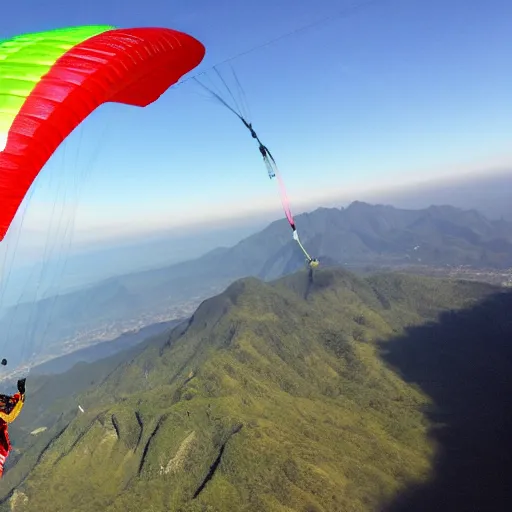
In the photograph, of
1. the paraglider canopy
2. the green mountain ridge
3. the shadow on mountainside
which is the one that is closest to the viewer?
the paraglider canopy

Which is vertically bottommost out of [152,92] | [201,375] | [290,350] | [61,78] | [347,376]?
[347,376]

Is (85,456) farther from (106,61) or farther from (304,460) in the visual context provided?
(106,61)

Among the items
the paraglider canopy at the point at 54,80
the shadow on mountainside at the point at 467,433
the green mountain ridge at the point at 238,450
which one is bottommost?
the shadow on mountainside at the point at 467,433

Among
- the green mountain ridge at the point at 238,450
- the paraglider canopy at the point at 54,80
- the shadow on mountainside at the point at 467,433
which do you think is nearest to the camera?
the paraglider canopy at the point at 54,80

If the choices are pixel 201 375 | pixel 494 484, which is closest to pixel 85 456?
pixel 201 375

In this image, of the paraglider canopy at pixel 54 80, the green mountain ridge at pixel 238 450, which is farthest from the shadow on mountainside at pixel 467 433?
the paraglider canopy at pixel 54 80

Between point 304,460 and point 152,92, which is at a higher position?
point 152,92

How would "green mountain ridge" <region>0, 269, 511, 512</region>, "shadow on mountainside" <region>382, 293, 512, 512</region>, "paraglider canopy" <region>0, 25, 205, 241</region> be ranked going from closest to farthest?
1. "paraglider canopy" <region>0, 25, 205, 241</region>
2. "green mountain ridge" <region>0, 269, 511, 512</region>
3. "shadow on mountainside" <region>382, 293, 512, 512</region>

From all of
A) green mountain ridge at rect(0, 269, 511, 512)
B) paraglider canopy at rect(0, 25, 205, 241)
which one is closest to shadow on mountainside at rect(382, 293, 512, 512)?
green mountain ridge at rect(0, 269, 511, 512)

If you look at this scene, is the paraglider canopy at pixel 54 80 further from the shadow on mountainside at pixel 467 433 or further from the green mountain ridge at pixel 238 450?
the shadow on mountainside at pixel 467 433

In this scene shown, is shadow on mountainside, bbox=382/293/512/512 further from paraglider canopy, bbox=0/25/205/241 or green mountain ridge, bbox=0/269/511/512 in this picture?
paraglider canopy, bbox=0/25/205/241

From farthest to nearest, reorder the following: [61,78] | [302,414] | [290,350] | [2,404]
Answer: [290,350] → [302,414] → [2,404] → [61,78]
